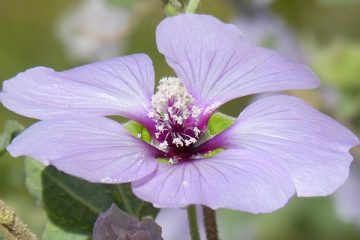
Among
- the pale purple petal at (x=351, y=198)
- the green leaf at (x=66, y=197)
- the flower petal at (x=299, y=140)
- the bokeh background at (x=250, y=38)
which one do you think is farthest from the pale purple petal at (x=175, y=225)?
the flower petal at (x=299, y=140)

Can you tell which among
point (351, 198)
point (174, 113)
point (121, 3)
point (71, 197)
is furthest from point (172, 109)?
point (351, 198)

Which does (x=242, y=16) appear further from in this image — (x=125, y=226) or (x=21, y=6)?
(x=125, y=226)

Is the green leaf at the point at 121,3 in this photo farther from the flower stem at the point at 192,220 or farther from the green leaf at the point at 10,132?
the flower stem at the point at 192,220

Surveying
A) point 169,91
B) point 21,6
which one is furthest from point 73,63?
point 169,91

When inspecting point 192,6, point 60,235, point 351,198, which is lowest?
point 351,198

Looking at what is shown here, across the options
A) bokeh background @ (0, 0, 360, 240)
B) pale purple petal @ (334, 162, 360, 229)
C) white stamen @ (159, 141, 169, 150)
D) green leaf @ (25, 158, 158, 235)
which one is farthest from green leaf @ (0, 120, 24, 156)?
pale purple petal @ (334, 162, 360, 229)

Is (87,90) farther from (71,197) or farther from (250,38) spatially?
(250,38)
